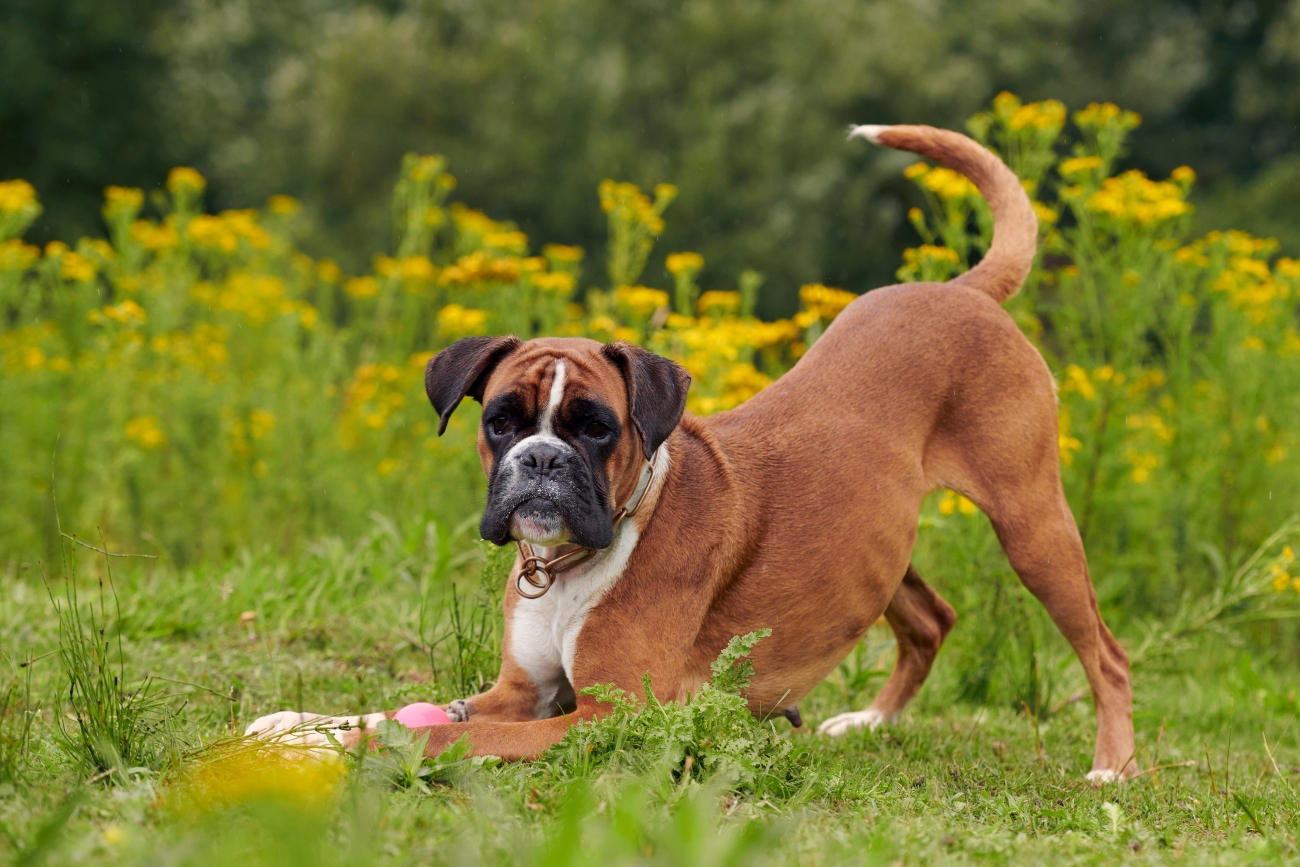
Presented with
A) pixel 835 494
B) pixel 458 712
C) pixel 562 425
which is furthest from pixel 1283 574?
pixel 458 712

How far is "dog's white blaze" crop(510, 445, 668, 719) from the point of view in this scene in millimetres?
3691

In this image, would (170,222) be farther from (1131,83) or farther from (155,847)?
(1131,83)

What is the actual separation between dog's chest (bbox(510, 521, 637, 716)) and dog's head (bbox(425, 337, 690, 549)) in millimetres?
141

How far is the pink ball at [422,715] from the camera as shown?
3.72 metres

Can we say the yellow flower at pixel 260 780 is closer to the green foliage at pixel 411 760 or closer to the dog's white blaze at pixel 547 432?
the green foliage at pixel 411 760

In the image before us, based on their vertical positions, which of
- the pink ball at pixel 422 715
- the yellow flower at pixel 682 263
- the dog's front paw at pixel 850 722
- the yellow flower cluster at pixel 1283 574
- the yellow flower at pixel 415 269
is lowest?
the dog's front paw at pixel 850 722

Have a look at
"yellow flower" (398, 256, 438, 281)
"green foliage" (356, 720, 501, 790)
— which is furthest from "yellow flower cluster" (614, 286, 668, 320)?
"green foliage" (356, 720, 501, 790)

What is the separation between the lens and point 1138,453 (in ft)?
22.8

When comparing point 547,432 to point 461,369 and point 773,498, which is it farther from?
point 773,498

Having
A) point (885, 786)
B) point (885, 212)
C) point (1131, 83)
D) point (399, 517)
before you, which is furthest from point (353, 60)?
point (885, 786)

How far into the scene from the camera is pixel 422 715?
148 inches

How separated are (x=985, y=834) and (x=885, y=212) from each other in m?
18.4

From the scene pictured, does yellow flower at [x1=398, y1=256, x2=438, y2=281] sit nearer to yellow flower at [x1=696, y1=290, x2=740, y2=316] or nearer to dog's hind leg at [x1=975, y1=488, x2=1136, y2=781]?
yellow flower at [x1=696, y1=290, x2=740, y2=316]

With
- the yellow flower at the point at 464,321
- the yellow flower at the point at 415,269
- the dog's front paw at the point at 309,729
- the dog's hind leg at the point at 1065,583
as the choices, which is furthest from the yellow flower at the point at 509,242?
the dog's front paw at the point at 309,729
